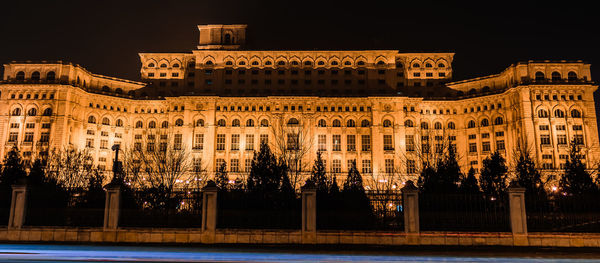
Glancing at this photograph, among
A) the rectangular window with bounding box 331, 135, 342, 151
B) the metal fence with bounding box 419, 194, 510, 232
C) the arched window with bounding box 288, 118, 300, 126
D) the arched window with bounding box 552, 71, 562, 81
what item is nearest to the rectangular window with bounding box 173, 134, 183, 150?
the arched window with bounding box 288, 118, 300, 126

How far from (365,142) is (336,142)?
5281 mm

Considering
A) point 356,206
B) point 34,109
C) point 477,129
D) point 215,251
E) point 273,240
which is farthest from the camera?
point 477,129

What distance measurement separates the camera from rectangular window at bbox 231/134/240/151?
76750 mm

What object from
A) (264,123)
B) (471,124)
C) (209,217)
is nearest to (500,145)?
(471,124)

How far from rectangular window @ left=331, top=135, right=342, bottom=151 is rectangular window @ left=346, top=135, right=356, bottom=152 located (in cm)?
134

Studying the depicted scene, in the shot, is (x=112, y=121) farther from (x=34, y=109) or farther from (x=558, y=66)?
(x=558, y=66)

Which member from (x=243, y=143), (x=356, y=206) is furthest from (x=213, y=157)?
(x=356, y=206)

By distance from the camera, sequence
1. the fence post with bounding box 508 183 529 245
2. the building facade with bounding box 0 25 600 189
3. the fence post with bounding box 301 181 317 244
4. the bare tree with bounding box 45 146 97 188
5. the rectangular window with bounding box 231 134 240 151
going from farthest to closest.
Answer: the rectangular window with bounding box 231 134 240 151, the building facade with bounding box 0 25 600 189, the bare tree with bounding box 45 146 97 188, the fence post with bounding box 301 181 317 244, the fence post with bounding box 508 183 529 245

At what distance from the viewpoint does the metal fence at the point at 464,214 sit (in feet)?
65.0

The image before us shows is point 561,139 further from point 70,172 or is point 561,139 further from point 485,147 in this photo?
point 70,172

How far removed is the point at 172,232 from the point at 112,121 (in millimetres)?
65048

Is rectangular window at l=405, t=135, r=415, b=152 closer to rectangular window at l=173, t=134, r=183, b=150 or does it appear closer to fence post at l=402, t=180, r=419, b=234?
rectangular window at l=173, t=134, r=183, b=150

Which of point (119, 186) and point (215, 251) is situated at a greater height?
point (119, 186)

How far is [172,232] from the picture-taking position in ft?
65.4
